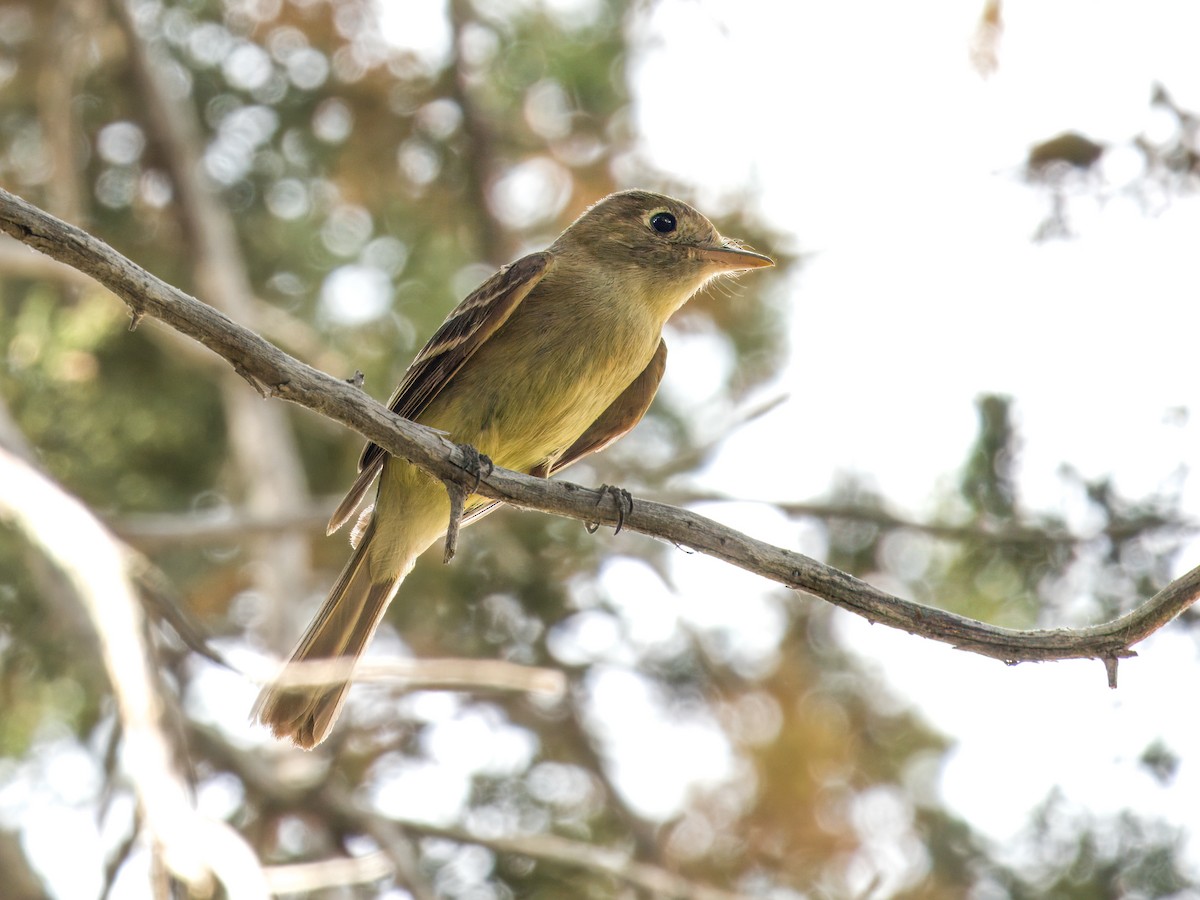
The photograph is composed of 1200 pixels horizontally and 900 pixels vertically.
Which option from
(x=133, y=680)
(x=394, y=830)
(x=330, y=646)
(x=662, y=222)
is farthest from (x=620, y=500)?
(x=394, y=830)

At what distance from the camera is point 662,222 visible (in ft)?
18.5

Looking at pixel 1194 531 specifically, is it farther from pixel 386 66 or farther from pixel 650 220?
pixel 386 66

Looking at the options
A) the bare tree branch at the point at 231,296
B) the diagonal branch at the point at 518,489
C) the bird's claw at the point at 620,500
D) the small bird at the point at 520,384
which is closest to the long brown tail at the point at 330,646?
the small bird at the point at 520,384

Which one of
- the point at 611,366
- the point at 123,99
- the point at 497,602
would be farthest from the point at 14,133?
the point at 611,366

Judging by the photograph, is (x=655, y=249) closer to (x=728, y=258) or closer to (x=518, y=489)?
(x=728, y=258)

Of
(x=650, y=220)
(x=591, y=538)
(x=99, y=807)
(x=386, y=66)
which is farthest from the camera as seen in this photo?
(x=386, y=66)

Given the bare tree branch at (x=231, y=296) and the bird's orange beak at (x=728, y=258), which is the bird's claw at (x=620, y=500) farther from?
the bare tree branch at (x=231, y=296)

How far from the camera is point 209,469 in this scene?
7715mm

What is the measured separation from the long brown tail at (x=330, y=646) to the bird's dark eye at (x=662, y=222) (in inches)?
67.1

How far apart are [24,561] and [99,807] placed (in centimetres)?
228

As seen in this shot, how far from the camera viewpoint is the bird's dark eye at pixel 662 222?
18.3ft

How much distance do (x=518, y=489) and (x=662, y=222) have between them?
2.16 meters

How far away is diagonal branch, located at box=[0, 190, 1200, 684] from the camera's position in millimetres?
3080

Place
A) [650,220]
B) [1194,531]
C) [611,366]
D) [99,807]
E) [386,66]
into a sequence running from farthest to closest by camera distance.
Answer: [386,66], [650,220], [1194,531], [611,366], [99,807]
